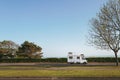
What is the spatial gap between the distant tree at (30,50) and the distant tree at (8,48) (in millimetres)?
3014

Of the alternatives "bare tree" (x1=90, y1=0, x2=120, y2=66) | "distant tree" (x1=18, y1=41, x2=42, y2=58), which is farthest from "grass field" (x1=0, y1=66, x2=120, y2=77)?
"distant tree" (x1=18, y1=41, x2=42, y2=58)

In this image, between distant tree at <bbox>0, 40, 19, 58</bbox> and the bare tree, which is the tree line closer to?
distant tree at <bbox>0, 40, 19, 58</bbox>

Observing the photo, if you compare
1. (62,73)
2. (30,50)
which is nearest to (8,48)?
(30,50)

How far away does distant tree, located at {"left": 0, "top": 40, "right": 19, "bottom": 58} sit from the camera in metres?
96.1

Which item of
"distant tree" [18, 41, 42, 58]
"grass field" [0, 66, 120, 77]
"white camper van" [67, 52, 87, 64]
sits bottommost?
"grass field" [0, 66, 120, 77]

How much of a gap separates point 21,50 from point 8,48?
5.53m

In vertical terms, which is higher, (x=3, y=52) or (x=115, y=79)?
(x=3, y=52)

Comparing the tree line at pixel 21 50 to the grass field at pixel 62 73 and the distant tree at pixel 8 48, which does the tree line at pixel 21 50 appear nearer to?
the distant tree at pixel 8 48

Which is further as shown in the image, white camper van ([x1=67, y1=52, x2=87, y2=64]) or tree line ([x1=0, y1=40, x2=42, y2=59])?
tree line ([x1=0, y1=40, x2=42, y2=59])

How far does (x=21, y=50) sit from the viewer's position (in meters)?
97.6

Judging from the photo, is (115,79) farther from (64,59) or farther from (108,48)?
(64,59)

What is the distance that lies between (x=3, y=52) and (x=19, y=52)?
612cm

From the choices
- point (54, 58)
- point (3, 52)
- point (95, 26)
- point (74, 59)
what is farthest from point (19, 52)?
point (95, 26)

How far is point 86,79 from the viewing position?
21.2 meters
